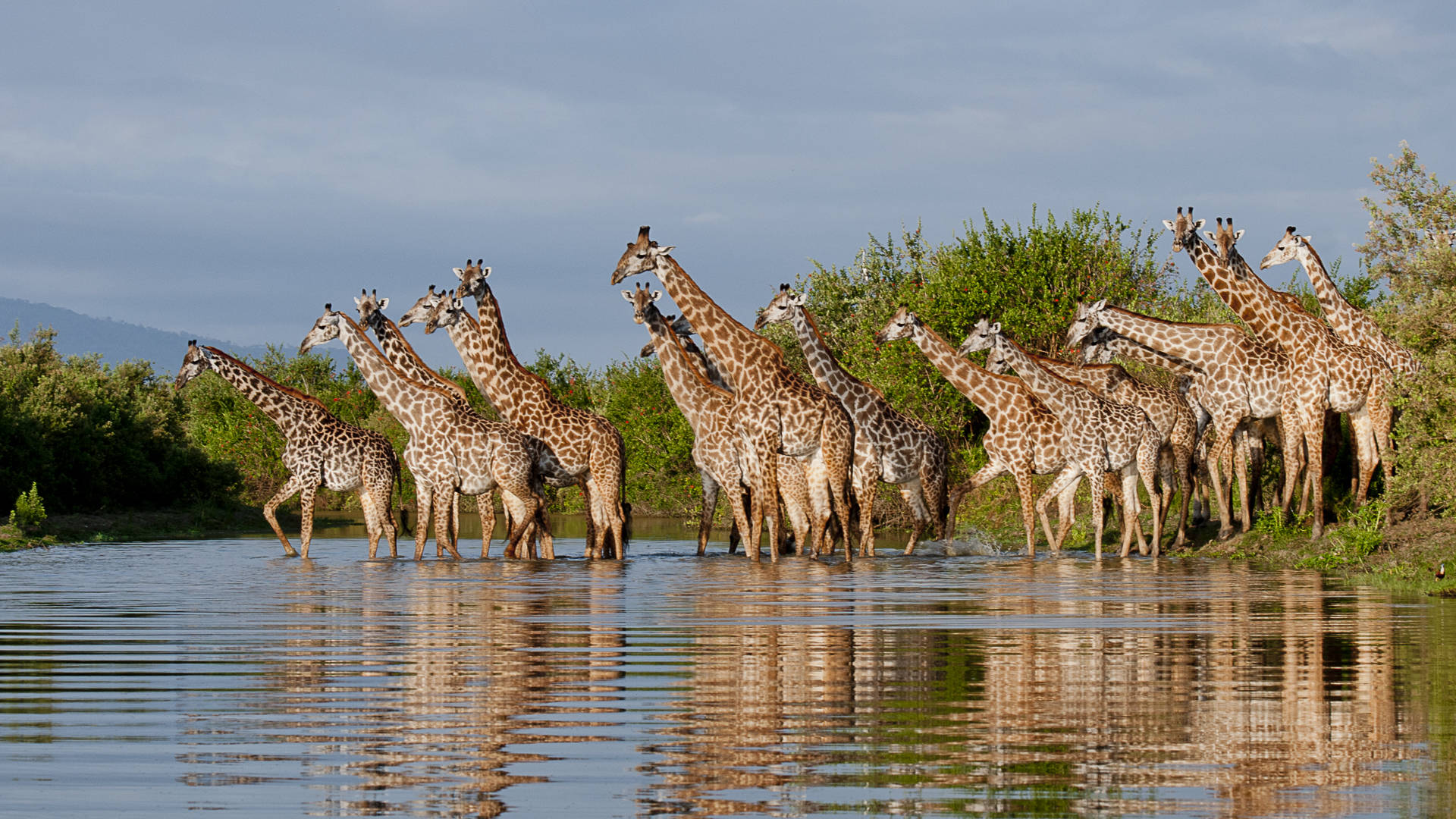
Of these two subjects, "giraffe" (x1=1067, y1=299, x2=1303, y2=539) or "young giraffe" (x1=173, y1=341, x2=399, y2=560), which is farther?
"giraffe" (x1=1067, y1=299, x2=1303, y2=539)

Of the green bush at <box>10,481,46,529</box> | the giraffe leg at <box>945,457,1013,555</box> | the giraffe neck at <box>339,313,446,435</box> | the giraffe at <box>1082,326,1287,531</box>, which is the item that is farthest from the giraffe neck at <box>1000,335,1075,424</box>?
the green bush at <box>10,481,46,529</box>

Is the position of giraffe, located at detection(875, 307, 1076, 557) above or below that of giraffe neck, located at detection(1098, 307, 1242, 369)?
below

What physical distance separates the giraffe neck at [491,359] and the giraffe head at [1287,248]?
10.2m

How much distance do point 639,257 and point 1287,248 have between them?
29.5ft

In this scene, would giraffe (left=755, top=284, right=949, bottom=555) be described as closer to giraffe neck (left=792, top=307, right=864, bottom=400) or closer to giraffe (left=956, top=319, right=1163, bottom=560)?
giraffe neck (left=792, top=307, right=864, bottom=400)

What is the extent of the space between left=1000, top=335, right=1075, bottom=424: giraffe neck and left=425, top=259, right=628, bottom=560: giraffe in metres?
5.58

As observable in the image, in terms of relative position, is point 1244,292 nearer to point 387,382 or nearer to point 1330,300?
point 1330,300

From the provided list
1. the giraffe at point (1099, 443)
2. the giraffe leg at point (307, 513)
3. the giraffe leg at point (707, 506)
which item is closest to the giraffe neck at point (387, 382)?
the giraffe leg at point (307, 513)

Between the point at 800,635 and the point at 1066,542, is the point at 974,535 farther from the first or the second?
the point at 800,635

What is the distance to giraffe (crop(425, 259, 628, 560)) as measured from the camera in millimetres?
21281

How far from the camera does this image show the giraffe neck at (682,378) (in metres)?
21.6

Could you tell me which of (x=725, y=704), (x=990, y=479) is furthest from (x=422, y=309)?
(x=725, y=704)

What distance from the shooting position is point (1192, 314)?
107ft

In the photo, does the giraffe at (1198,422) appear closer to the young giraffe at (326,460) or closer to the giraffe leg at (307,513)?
the young giraffe at (326,460)
